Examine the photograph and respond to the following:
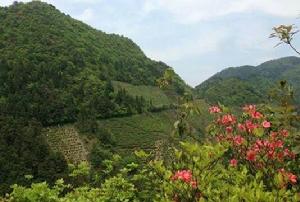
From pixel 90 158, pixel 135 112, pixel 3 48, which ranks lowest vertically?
pixel 90 158

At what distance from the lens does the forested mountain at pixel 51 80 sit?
7569 centimetres

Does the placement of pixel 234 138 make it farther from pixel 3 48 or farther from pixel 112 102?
pixel 3 48

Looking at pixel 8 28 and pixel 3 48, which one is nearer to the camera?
pixel 3 48

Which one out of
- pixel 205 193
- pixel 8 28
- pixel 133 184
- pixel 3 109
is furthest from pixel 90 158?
pixel 205 193

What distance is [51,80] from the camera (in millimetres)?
101562

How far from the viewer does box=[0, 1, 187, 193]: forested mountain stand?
7569 centimetres

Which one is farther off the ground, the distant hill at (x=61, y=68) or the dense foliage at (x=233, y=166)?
the distant hill at (x=61, y=68)

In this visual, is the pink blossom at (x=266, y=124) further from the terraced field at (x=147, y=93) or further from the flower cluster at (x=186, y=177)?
the terraced field at (x=147, y=93)

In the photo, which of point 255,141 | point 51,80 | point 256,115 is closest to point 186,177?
point 255,141

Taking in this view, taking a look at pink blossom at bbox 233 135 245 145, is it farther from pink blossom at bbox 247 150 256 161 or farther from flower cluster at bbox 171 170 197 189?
flower cluster at bbox 171 170 197 189

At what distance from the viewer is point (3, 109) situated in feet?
290

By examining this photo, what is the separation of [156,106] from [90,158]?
23663 millimetres

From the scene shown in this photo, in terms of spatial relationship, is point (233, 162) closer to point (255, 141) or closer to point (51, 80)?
point (255, 141)

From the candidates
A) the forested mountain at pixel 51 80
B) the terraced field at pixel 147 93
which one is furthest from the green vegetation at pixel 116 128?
the terraced field at pixel 147 93
